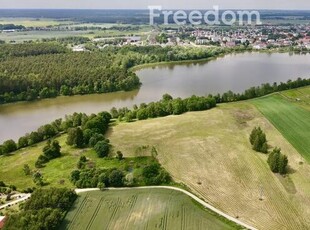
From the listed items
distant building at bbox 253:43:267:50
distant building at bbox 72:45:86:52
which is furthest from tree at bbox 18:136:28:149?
distant building at bbox 253:43:267:50

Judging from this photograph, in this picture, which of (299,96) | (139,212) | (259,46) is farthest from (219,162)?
(259,46)

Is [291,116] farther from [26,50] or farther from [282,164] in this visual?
Result: [26,50]

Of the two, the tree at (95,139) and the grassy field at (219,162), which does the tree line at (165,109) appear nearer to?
the grassy field at (219,162)

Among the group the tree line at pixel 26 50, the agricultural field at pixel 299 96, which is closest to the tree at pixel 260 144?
the agricultural field at pixel 299 96

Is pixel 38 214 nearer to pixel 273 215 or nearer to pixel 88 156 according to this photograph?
pixel 88 156

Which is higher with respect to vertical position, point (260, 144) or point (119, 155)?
point (260, 144)

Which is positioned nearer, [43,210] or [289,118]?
[43,210]
